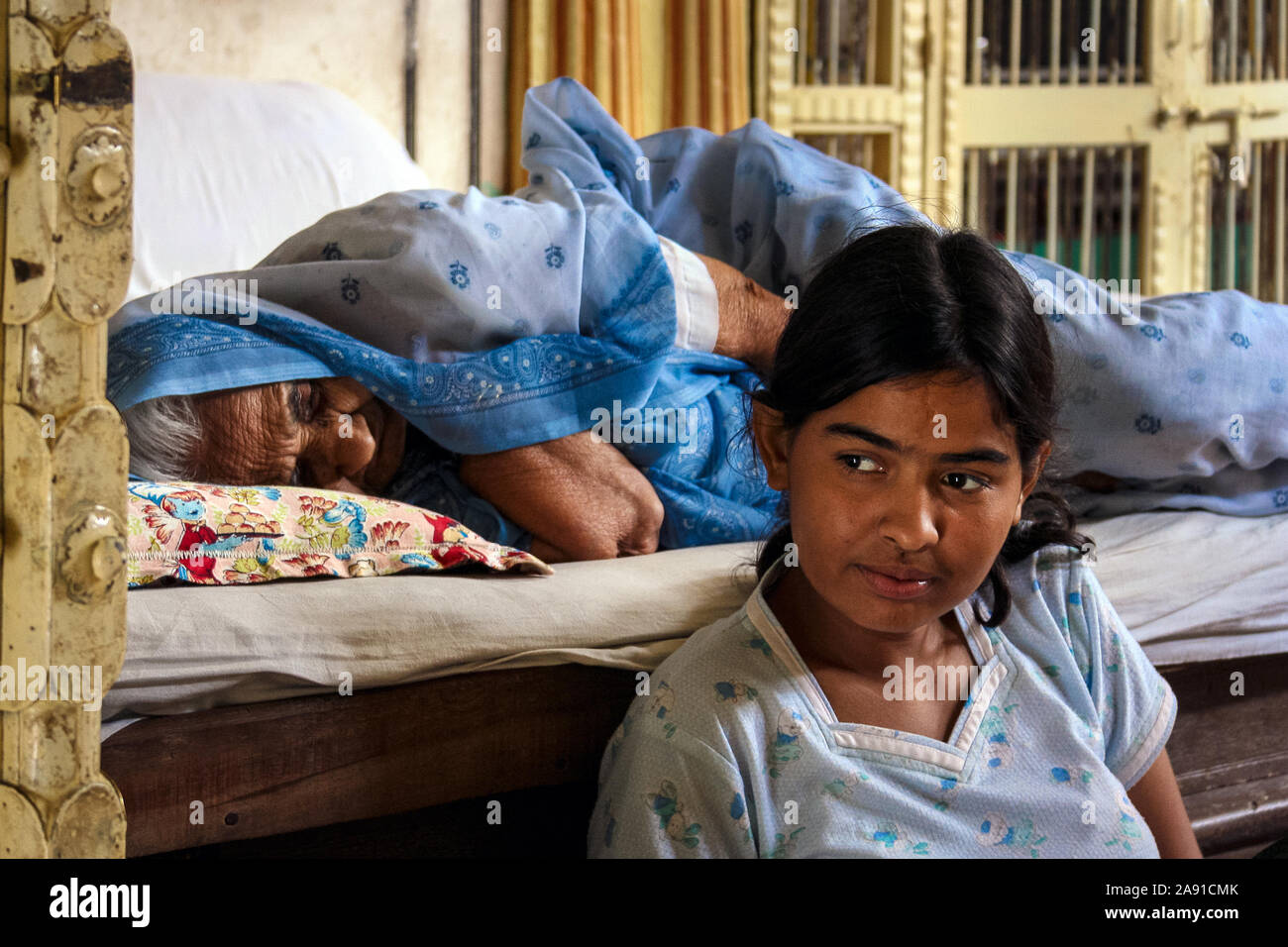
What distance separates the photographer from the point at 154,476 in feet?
3.74

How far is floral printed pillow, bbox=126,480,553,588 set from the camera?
0.97m

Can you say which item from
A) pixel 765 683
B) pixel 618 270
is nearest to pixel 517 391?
pixel 618 270

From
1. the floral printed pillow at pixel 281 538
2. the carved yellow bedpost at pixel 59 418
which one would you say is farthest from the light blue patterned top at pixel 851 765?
the carved yellow bedpost at pixel 59 418

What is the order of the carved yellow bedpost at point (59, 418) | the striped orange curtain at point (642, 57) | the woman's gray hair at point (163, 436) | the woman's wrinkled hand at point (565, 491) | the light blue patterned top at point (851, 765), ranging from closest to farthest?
the carved yellow bedpost at point (59, 418) → the light blue patterned top at point (851, 765) → the woman's gray hair at point (163, 436) → the woman's wrinkled hand at point (565, 491) → the striped orange curtain at point (642, 57)

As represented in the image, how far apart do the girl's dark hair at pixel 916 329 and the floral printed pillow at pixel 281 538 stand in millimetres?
313

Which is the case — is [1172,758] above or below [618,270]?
below

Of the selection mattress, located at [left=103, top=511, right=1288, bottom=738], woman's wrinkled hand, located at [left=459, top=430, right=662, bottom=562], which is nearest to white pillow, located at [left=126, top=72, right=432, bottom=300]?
woman's wrinkled hand, located at [left=459, top=430, right=662, bottom=562]

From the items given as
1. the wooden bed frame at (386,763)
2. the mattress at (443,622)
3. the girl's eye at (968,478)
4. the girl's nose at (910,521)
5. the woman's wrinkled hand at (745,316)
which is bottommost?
the wooden bed frame at (386,763)

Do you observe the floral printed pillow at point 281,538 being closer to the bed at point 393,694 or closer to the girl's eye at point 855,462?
the bed at point 393,694

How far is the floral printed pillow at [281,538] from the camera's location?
3.17ft

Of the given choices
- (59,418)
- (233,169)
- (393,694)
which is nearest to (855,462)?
(393,694)
